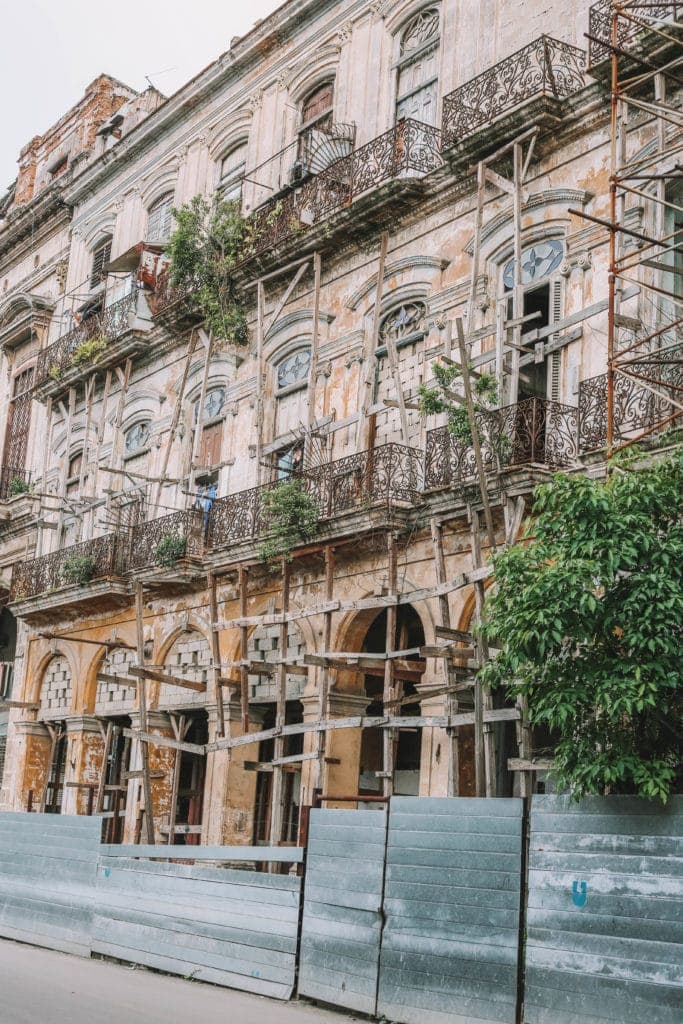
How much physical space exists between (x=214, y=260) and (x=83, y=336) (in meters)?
4.89

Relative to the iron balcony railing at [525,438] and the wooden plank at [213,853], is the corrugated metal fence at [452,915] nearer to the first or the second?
the wooden plank at [213,853]

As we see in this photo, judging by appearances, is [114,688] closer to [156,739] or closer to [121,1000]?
[156,739]

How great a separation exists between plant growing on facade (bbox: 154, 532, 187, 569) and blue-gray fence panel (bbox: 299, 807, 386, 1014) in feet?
26.3

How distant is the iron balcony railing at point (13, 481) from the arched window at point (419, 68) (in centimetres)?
1101

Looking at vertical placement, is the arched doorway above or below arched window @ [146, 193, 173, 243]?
below

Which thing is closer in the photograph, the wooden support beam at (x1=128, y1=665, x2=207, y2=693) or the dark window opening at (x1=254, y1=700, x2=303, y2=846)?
the wooden support beam at (x1=128, y1=665, x2=207, y2=693)

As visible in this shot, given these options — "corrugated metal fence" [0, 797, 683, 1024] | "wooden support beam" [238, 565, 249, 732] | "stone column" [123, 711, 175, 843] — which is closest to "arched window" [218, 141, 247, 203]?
"wooden support beam" [238, 565, 249, 732]

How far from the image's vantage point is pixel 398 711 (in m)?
14.9

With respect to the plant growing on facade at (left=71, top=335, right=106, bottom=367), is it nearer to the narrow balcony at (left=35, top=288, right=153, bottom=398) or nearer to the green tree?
the narrow balcony at (left=35, top=288, right=153, bottom=398)

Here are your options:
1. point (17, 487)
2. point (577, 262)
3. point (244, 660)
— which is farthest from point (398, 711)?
point (17, 487)

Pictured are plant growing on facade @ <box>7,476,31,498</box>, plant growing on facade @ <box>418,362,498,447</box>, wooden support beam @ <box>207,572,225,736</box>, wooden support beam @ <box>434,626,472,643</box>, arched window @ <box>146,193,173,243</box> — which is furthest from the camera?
plant growing on facade @ <box>7,476,31,498</box>

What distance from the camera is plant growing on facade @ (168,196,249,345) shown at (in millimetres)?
19094

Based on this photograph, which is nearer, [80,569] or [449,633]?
[449,633]

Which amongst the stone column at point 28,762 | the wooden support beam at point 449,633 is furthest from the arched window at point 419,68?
the stone column at point 28,762
